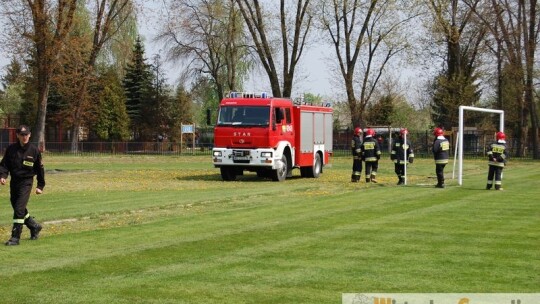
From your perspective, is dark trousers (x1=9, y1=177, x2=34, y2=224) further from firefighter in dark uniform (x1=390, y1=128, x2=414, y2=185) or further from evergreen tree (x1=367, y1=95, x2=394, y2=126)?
evergreen tree (x1=367, y1=95, x2=394, y2=126)

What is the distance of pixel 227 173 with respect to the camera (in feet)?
99.5

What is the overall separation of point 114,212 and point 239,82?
64749mm

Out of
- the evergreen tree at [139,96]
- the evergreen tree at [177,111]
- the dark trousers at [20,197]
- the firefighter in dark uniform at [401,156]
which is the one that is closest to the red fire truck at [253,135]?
the firefighter in dark uniform at [401,156]

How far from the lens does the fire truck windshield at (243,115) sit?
94.6 ft

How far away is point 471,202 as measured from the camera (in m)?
19.9

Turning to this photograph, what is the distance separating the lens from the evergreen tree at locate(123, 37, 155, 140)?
7312 centimetres

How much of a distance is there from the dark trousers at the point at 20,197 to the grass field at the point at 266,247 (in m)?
0.46

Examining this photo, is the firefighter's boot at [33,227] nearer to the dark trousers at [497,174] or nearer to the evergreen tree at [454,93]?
the dark trousers at [497,174]

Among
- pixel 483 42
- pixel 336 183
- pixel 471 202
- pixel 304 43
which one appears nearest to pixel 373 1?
pixel 304 43

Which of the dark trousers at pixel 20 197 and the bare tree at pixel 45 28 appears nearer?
the dark trousers at pixel 20 197

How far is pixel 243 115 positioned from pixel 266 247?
57.9 feet

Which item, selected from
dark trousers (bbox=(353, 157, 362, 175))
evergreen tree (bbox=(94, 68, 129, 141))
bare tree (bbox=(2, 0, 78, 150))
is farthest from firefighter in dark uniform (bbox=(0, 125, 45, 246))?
evergreen tree (bbox=(94, 68, 129, 141))

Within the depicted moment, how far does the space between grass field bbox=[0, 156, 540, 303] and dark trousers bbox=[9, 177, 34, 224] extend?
455 mm

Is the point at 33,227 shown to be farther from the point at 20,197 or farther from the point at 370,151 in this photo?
the point at 370,151
